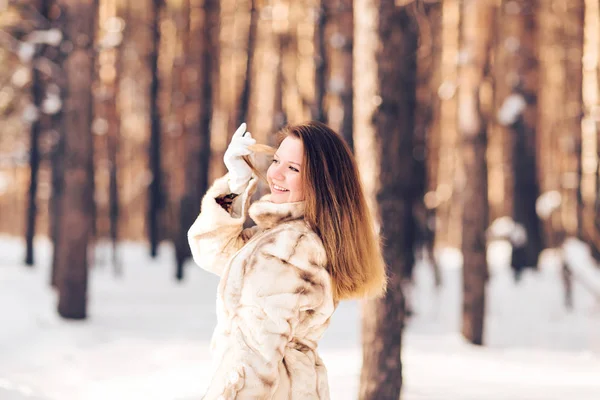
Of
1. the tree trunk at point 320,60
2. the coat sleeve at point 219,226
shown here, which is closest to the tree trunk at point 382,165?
the coat sleeve at point 219,226

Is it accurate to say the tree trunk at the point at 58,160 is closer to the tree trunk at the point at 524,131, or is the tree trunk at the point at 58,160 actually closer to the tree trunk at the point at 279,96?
the tree trunk at the point at 279,96

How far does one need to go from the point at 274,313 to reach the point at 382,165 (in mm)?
3171

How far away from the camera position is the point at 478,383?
293 inches

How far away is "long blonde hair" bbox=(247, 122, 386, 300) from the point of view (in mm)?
2857

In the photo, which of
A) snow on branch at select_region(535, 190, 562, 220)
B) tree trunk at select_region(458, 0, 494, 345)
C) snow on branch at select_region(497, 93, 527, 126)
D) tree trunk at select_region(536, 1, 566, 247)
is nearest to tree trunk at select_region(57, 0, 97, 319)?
tree trunk at select_region(458, 0, 494, 345)

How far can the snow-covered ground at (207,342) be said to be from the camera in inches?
295

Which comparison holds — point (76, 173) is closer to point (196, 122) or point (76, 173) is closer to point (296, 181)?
point (196, 122)

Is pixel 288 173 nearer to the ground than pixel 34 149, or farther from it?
nearer to the ground

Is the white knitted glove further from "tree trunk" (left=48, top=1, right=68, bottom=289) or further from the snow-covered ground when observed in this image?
"tree trunk" (left=48, top=1, right=68, bottom=289)

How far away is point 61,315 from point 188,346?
2043mm

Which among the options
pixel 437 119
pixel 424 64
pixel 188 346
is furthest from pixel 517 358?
pixel 437 119

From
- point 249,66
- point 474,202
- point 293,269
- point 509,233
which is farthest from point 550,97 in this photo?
point 293,269

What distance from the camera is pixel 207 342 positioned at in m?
10.3

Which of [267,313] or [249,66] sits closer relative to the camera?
[267,313]
